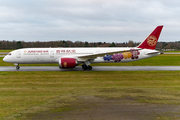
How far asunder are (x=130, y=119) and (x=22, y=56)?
20.0 m

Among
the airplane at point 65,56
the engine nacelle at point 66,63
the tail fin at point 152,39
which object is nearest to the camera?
the engine nacelle at point 66,63

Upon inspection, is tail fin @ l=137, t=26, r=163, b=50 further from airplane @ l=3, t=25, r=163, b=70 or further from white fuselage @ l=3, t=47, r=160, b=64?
white fuselage @ l=3, t=47, r=160, b=64

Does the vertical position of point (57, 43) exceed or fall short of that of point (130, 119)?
it exceeds it

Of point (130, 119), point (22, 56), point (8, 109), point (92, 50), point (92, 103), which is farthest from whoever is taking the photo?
point (92, 50)

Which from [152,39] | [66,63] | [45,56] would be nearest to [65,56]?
[66,63]

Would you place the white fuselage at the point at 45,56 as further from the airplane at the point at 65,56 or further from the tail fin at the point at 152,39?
the tail fin at the point at 152,39

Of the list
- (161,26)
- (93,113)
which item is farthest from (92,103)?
(161,26)

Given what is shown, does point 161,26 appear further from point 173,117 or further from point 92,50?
point 173,117

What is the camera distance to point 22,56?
915 inches

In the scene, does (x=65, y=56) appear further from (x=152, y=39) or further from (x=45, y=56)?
(x=152, y=39)

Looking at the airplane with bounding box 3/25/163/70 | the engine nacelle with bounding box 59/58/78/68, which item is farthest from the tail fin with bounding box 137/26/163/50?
the engine nacelle with bounding box 59/58/78/68

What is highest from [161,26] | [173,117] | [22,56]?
[161,26]

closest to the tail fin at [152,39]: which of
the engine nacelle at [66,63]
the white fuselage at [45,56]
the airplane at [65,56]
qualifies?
the airplane at [65,56]

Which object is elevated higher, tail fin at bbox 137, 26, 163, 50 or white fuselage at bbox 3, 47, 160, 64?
tail fin at bbox 137, 26, 163, 50
